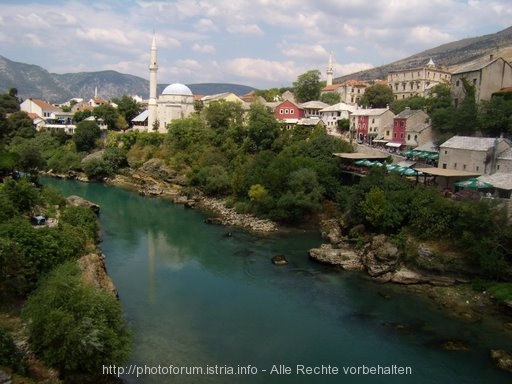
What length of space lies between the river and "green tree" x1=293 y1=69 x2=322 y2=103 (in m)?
34.4

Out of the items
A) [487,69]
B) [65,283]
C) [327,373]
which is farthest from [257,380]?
[487,69]

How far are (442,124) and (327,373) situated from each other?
24975 millimetres

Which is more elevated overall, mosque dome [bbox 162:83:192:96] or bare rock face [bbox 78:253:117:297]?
mosque dome [bbox 162:83:192:96]

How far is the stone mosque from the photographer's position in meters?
54.2

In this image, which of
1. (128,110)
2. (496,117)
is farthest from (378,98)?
(128,110)

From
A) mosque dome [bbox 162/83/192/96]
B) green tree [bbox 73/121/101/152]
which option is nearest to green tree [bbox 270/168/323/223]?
mosque dome [bbox 162/83/192/96]

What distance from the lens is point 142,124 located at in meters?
58.7

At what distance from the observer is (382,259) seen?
23047 mm

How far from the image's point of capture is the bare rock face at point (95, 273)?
1694cm

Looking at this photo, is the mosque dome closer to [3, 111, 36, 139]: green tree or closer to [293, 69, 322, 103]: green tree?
[293, 69, 322, 103]: green tree

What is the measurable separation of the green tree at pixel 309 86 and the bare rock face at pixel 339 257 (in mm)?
36150

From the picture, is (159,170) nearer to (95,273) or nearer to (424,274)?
(95,273)

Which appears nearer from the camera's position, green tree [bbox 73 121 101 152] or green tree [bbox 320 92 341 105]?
green tree [bbox 73 121 101 152]

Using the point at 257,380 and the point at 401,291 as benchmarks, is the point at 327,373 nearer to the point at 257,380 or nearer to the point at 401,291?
the point at 257,380
